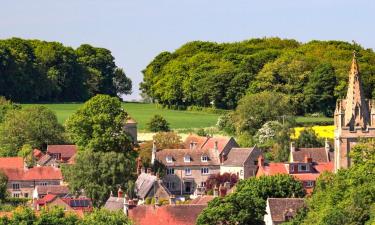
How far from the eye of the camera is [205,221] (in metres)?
75.4

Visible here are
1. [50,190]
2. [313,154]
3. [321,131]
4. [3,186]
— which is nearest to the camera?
[50,190]

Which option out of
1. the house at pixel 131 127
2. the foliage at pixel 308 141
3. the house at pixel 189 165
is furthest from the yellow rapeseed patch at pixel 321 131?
the house at pixel 131 127

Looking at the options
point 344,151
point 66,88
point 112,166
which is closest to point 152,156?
point 112,166

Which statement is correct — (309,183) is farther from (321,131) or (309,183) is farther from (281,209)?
(321,131)

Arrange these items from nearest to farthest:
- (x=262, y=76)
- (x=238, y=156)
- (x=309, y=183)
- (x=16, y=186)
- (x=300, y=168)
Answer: (x=309, y=183) → (x=300, y=168) → (x=16, y=186) → (x=238, y=156) → (x=262, y=76)

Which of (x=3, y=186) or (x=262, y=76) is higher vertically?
(x=262, y=76)

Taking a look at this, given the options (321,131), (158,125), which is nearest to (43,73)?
(158,125)

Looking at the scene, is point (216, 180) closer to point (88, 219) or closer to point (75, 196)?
point (75, 196)

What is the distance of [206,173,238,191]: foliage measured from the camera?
101938mm

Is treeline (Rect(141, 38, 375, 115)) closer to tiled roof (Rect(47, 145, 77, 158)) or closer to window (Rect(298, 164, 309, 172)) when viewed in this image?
tiled roof (Rect(47, 145, 77, 158))

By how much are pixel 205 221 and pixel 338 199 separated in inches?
270

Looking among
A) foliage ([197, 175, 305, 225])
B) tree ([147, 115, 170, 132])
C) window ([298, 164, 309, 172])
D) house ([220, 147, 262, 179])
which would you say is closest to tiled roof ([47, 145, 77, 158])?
house ([220, 147, 262, 179])

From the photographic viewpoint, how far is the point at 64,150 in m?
116

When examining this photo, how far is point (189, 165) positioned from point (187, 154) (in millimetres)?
939
